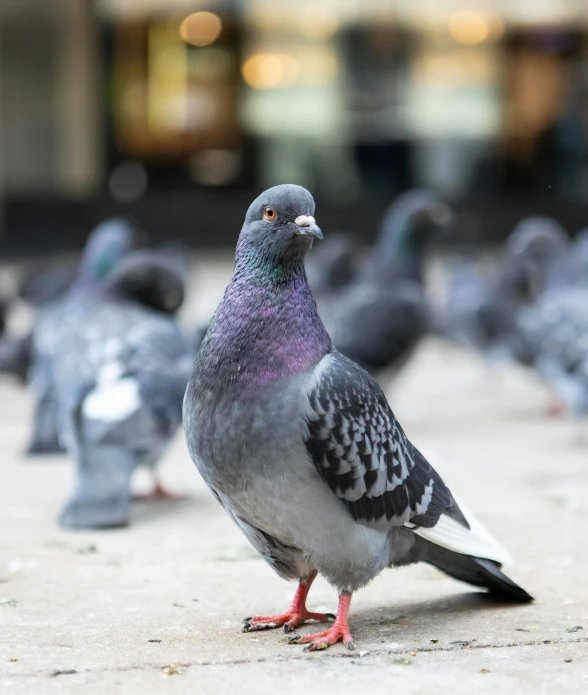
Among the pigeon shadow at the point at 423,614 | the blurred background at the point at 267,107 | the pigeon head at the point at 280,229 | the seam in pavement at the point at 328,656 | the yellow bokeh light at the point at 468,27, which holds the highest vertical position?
the yellow bokeh light at the point at 468,27

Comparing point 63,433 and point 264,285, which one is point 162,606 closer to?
point 264,285

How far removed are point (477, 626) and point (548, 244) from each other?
245 inches

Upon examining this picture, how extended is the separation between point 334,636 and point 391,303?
12.2 feet

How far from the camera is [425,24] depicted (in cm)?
1791

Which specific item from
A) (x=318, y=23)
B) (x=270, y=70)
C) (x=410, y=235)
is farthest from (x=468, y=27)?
(x=410, y=235)

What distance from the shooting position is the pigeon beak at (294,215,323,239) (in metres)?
3.44

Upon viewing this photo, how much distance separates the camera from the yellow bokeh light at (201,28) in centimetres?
1739

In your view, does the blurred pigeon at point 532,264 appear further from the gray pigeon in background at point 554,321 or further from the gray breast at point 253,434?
the gray breast at point 253,434

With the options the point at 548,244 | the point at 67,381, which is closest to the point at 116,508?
the point at 67,381

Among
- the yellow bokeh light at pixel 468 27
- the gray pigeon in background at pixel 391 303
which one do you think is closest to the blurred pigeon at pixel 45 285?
the gray pigeon in background at pixel 391 303

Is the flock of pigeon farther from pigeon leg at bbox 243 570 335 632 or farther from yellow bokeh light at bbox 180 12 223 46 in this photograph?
yellow bokeh light at bbox 180 12 223 46

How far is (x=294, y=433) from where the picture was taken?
3387 mm

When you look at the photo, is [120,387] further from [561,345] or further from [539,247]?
[539,247]

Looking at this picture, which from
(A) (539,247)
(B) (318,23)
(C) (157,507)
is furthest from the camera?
(B) (318,23)
